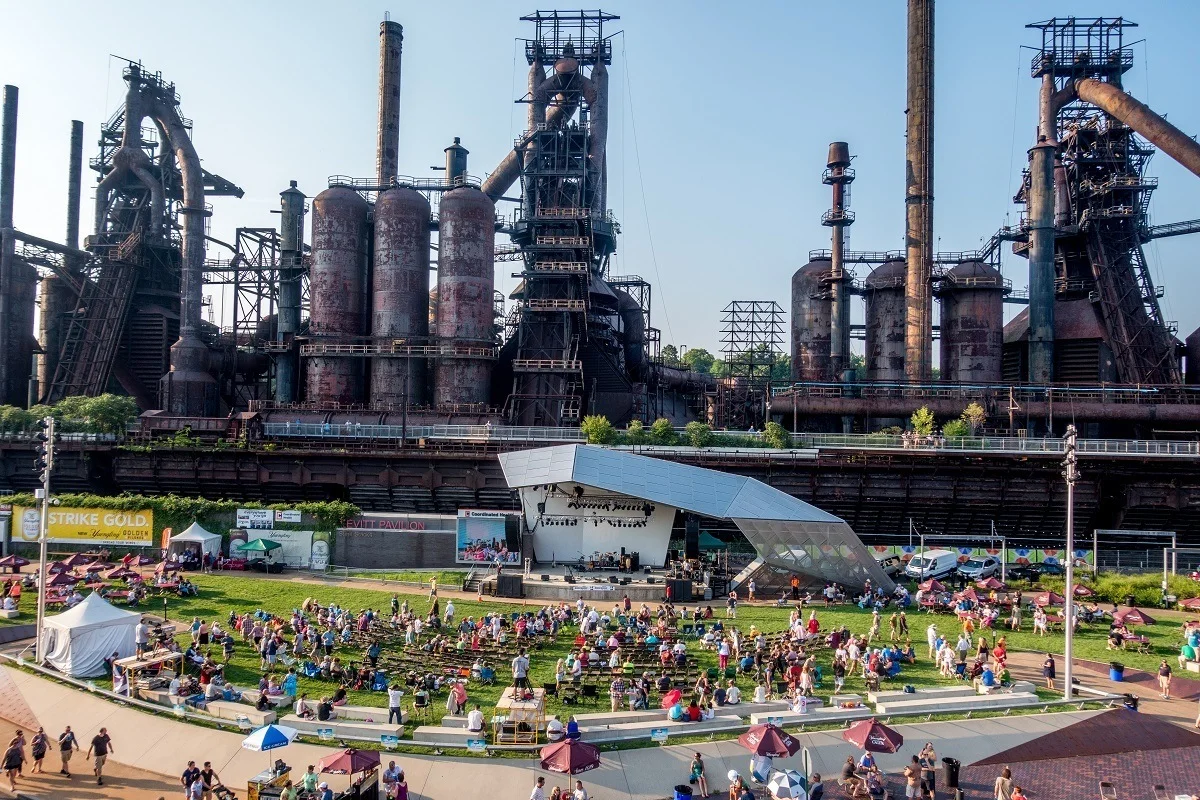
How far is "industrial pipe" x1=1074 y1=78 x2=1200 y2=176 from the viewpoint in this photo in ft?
200

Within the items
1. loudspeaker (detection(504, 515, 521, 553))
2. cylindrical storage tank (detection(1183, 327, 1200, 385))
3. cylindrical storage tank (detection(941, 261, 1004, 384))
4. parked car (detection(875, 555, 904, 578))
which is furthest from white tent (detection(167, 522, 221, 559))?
cylindrical storage tank (detection(1183, 327, 1200, 385))

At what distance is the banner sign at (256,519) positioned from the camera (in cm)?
4478

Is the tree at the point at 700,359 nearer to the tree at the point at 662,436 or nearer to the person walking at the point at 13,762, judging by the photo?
the tree at the point at 662,436

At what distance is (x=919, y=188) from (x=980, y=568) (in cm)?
4195

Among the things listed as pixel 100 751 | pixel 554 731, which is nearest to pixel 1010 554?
→ pixel 554 731

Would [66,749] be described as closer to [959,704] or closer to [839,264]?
[959,704]

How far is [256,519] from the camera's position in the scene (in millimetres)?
44844

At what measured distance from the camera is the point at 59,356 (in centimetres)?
7869

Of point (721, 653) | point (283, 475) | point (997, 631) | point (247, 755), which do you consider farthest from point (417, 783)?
point (283, 475)

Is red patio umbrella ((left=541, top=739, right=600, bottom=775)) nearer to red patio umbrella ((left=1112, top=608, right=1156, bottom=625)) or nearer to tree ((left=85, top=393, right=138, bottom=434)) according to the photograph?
red patio umbrella ((left=1112, top=608, right=1156, bottom=625))

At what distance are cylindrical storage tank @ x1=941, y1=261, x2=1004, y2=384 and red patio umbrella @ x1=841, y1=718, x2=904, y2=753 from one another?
59.8m

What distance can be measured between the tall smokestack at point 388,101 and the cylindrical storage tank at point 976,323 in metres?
52.5

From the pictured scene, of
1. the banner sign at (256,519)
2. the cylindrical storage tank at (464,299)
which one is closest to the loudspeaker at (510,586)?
the banner sign at (256,519)

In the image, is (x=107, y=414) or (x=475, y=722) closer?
(x=475, y=722)
